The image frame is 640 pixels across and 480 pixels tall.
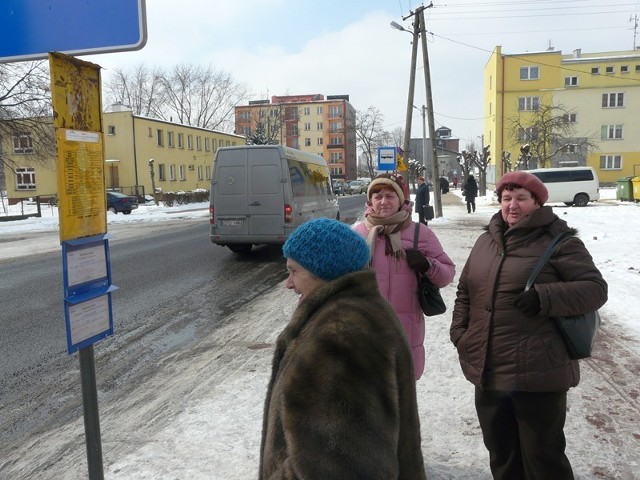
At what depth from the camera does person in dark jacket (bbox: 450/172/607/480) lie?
2525 mm

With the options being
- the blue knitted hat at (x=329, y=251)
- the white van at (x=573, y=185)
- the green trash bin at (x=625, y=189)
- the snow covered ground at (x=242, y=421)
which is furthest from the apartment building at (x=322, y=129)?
the blue knitted hat at (x=329, y=251)

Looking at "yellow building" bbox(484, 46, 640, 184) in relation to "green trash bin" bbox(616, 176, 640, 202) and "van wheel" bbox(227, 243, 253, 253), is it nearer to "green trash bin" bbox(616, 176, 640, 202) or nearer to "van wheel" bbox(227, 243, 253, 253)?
"green trash bin" bbox(616, 176, 640, 202)

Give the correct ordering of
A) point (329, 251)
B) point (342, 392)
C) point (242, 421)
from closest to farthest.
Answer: point (342, 392), point (329, 251), point (242, 421)

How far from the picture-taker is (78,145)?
2.01 metres

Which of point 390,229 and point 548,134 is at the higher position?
point 548,134

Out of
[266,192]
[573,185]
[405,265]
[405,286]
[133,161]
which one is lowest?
[405,286]

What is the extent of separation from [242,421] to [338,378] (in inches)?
99.4

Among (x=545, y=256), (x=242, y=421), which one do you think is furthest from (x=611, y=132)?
(x=242, y=421)

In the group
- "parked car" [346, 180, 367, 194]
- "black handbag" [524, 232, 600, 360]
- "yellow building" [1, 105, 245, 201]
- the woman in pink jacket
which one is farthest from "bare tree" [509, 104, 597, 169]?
"black handbag" [524, 232, 600, 360]

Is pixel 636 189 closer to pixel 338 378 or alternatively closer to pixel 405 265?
pixel 405 265

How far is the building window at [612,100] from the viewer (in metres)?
50.0

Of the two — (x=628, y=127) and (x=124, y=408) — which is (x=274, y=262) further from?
(x=628, y=127)

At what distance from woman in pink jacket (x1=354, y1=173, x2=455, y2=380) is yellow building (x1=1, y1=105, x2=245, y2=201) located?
39.6 metres

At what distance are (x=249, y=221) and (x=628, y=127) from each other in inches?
1960
